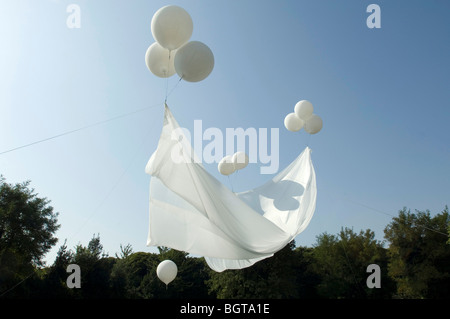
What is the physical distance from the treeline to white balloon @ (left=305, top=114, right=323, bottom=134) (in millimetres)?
11063

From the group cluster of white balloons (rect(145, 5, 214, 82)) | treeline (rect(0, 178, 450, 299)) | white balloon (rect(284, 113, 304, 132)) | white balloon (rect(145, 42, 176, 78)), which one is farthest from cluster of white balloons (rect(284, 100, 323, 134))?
treeline (rect(0, 178, 450, 299))

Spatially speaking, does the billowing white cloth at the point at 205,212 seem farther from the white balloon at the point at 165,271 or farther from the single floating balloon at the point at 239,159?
the white balloon at the point at 165,271

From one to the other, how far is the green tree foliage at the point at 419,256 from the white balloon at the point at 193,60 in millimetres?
17747

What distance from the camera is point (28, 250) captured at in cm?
1672

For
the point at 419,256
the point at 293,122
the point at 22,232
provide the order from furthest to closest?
the point at 419,256, the point at 22,232, the point at 293,122

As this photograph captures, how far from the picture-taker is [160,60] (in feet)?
20.1

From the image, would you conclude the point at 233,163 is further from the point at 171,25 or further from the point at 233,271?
the point at 233,271

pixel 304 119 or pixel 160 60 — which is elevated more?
pixel 160 60

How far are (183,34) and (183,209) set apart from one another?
3.26m

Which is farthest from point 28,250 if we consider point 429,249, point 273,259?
point 429,249

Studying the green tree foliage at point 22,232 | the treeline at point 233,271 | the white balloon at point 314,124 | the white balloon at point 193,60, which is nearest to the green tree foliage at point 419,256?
→ the treeline at point 233,271

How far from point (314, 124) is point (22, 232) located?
16463mm

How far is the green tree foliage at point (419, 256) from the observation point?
18484 millimetres

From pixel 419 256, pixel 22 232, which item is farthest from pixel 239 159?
pixel 419 256
